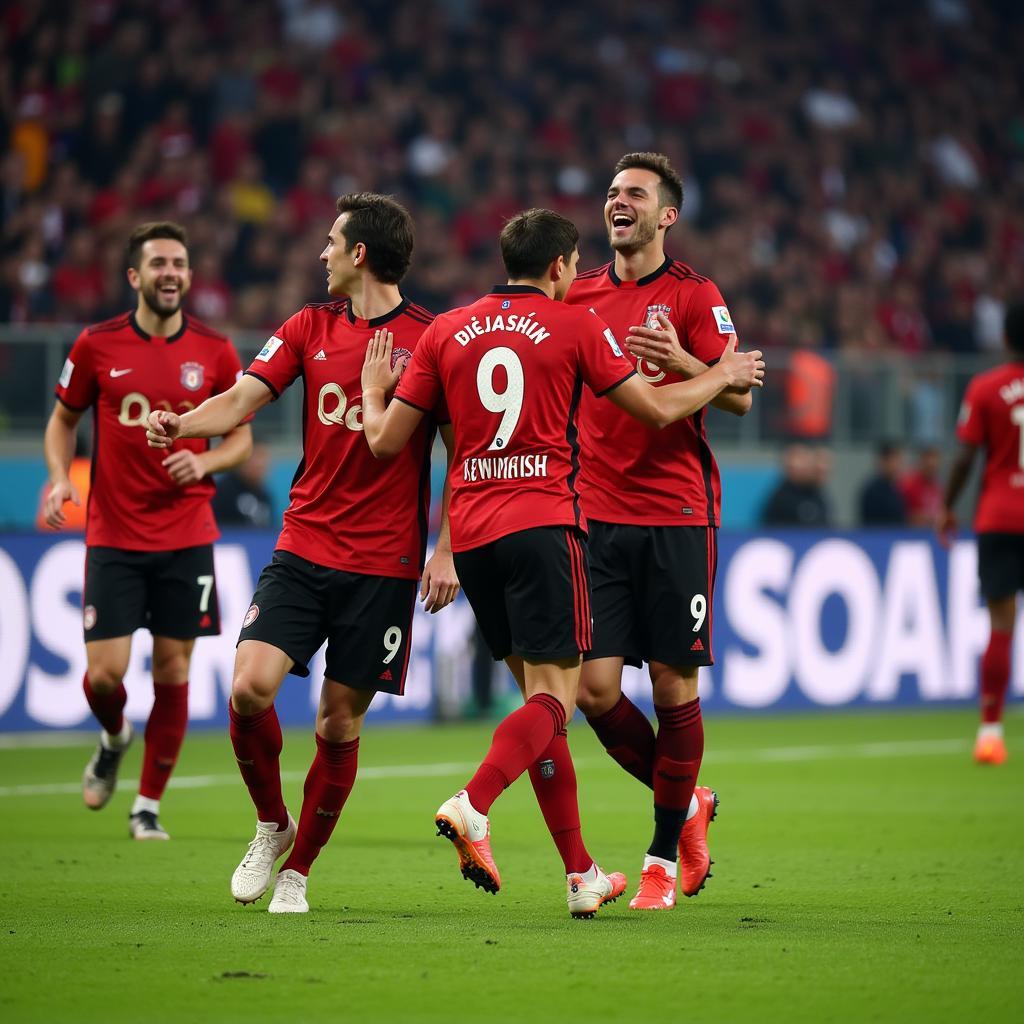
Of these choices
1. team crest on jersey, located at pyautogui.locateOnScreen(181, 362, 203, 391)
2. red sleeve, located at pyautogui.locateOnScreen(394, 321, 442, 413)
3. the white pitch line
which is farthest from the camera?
the white pitch line

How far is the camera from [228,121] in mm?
18750

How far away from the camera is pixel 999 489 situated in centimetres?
1146

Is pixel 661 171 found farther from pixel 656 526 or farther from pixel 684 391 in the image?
pixel 656 526

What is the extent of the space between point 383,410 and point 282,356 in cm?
46

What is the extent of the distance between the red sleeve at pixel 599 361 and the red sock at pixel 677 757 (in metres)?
1.29

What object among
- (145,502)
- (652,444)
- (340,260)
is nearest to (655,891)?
(652,444)

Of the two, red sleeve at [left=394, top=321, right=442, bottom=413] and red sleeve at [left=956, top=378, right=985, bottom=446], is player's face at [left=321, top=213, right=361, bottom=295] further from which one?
red sleeve at [left=956, top=378, right=985, bottom=446]

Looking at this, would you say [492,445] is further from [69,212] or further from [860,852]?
[69,212]

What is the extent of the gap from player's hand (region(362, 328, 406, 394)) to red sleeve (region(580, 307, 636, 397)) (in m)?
0.65

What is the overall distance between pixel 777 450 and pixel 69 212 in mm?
7091

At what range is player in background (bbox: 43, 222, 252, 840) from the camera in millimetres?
8383

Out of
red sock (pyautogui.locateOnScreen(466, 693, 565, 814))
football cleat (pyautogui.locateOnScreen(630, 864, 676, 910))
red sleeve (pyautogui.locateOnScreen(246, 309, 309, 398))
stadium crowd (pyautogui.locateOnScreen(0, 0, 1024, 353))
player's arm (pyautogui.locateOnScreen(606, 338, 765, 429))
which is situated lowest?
football cleat (pyautogui.locateOnScreen(630, 864, 676, 910))

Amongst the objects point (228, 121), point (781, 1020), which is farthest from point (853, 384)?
point (781, 1020)

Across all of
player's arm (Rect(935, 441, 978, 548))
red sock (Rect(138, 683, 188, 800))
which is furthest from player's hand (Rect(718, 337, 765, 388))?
player's arm (Rect(935, 441, 978, 548))
